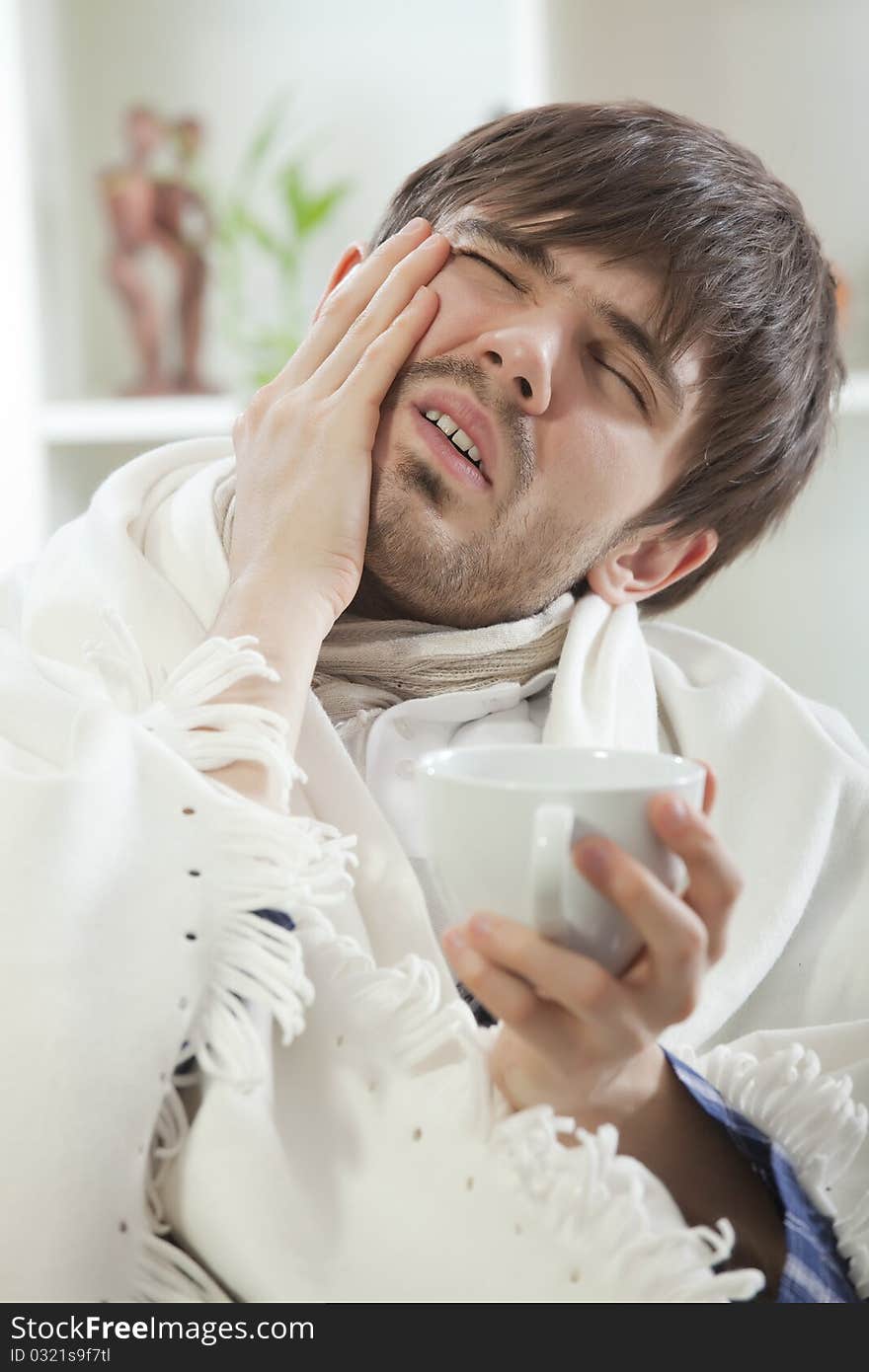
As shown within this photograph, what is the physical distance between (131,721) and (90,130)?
7.38 ft

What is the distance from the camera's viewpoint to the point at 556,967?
56 centimetres

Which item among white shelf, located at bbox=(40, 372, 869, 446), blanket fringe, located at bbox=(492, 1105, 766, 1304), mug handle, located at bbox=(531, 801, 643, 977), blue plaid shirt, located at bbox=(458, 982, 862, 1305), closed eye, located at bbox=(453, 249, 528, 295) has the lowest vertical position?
white shelf, located at bbox=(40, 372, 869, 446)

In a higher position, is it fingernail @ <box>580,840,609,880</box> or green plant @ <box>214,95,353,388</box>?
fingernail @ <box>580,840,609,880</box>

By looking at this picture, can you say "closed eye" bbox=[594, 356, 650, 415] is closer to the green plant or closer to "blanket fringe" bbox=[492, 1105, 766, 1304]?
"blanket fringe" bbox=[492, 1105, 766, 1304]

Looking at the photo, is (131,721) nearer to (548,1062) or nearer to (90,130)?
(548,1062)

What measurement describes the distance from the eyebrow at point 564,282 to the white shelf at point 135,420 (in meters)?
1.36

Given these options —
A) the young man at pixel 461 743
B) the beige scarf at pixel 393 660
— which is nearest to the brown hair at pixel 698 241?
the young man at pixel 461 743

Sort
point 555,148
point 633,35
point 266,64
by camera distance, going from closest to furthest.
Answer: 1. point 555,148
2. point 633,35
3. point 266,64

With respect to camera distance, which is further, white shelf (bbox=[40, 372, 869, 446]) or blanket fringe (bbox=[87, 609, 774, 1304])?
white shelf (bbox=[40, 372, 869, 446])

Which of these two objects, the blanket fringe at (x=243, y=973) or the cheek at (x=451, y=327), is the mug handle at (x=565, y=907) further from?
the cheek at (x=451, y=327)

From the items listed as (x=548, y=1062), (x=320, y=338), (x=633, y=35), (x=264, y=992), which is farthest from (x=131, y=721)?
(x=633, y=35)

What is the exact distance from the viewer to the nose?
999mm

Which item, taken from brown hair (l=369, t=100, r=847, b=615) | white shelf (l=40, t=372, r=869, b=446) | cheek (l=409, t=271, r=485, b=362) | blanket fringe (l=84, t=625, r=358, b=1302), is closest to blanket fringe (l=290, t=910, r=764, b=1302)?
blanket fringe (l=84, t=625, r=358, b=1302)

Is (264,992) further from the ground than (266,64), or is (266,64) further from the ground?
(266,64)
